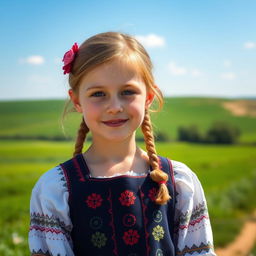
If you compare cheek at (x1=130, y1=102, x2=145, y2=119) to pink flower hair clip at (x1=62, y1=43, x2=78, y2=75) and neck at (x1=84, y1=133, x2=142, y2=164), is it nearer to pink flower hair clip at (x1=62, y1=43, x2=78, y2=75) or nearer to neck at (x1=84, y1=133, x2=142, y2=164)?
neck at (x1=84, y1=133, x2=142, y2=164)

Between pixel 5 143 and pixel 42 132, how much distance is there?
1091 millimetres

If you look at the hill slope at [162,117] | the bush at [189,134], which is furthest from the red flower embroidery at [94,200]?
the bush at [189,134]

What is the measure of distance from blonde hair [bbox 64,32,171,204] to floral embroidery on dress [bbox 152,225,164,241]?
0.12 metres

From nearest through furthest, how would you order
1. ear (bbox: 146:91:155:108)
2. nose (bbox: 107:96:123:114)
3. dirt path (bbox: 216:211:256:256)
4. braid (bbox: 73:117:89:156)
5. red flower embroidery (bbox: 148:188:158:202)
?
nose (bbox: 107:96:123:114) < red flower embroidery (bbox: 148:188:158:202) < ear (bbox: 146:91:155:108) < braid (bbox: 73:117:89:156) < dirt path (bbox: 216:211:256:256)

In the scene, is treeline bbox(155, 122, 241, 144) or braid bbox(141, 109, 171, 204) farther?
treeline bbox(155, 122, 241, 144)

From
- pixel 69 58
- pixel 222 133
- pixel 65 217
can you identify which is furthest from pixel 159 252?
pixel 222 133

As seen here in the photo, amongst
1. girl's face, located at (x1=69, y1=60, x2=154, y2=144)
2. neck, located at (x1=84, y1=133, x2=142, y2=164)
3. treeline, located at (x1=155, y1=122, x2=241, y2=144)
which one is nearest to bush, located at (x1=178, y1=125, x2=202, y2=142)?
treeline, located at (x1=155, y1=122, x2=241, y2=144)

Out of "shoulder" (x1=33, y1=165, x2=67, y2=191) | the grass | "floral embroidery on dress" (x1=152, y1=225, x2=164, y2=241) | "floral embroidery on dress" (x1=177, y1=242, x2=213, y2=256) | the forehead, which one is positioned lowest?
the grass

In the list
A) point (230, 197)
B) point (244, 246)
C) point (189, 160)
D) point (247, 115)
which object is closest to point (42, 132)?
point (189, 160)

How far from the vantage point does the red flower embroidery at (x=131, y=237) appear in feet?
6.24

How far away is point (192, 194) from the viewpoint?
6.80 feet

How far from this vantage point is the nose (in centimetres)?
188

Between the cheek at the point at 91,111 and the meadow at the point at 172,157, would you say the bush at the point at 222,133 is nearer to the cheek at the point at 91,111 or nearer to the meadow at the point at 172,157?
the meadow at the point at 172,157

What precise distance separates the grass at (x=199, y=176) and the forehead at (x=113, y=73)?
126 inches
